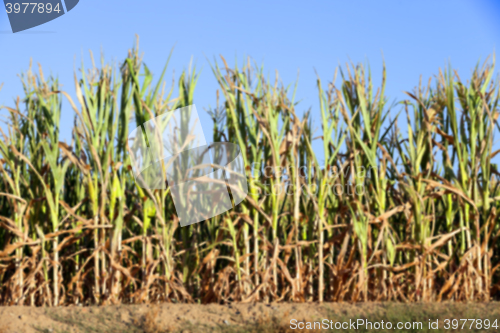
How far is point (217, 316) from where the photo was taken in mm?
3176

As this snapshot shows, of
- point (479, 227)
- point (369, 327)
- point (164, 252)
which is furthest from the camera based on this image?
point (479, 227)

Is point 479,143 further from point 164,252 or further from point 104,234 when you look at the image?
point 104,234

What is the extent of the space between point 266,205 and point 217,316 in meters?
0.97

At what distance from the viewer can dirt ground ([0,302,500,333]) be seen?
294 cm

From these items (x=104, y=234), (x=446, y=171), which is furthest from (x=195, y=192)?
(x=446, y=171)

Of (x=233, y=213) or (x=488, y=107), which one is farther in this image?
(x=488, y=107)

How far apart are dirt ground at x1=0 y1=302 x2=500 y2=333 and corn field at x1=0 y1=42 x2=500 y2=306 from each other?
0.74ft

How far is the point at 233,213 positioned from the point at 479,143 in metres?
2.21

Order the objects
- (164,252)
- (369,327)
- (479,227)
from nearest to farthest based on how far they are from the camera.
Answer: (369,327) < (164,252) < (479,227)

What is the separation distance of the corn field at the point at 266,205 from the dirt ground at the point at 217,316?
0.74ft

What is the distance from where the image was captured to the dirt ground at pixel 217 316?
9.66 ft

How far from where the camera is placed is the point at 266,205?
367 centimetres

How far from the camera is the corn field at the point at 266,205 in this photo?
3.56 meters

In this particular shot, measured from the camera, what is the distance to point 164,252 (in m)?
3.52
